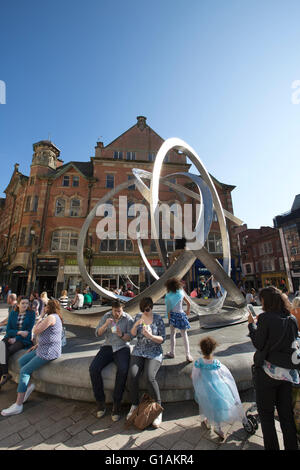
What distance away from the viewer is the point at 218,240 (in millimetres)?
28547

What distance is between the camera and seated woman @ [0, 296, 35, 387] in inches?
169

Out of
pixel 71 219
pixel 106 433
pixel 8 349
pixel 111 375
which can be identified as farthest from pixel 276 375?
pixel 71 219

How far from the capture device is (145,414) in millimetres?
2760

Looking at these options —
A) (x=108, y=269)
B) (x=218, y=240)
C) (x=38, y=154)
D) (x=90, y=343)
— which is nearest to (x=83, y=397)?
(x=90, y=343)

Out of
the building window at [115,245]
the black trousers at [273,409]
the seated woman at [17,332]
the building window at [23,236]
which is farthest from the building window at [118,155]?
the black trousers at [273,409]

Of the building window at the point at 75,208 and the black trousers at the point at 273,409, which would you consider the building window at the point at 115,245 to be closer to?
the building window at the point at 75,208

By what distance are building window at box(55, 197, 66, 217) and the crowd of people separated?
23919 millimetres

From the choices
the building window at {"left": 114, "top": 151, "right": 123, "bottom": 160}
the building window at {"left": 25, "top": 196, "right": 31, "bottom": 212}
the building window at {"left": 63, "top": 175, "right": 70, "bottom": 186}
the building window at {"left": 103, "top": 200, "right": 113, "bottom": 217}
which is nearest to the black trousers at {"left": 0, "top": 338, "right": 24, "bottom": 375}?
the building window at {"left": 103, "top": 200, "right": 113, "bottom": 217}

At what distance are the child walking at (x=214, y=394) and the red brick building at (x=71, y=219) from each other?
2195 cm

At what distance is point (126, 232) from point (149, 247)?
3.41 m

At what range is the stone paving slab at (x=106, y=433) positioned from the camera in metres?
2.47

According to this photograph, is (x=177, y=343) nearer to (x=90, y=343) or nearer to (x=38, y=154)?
(x=90, y=343)

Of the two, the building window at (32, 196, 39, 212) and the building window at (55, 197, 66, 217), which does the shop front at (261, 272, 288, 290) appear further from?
the building window at (32, 196, 39, 212)

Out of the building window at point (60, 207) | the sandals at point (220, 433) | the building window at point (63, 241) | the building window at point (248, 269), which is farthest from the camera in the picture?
the building window at point (248, 269)
